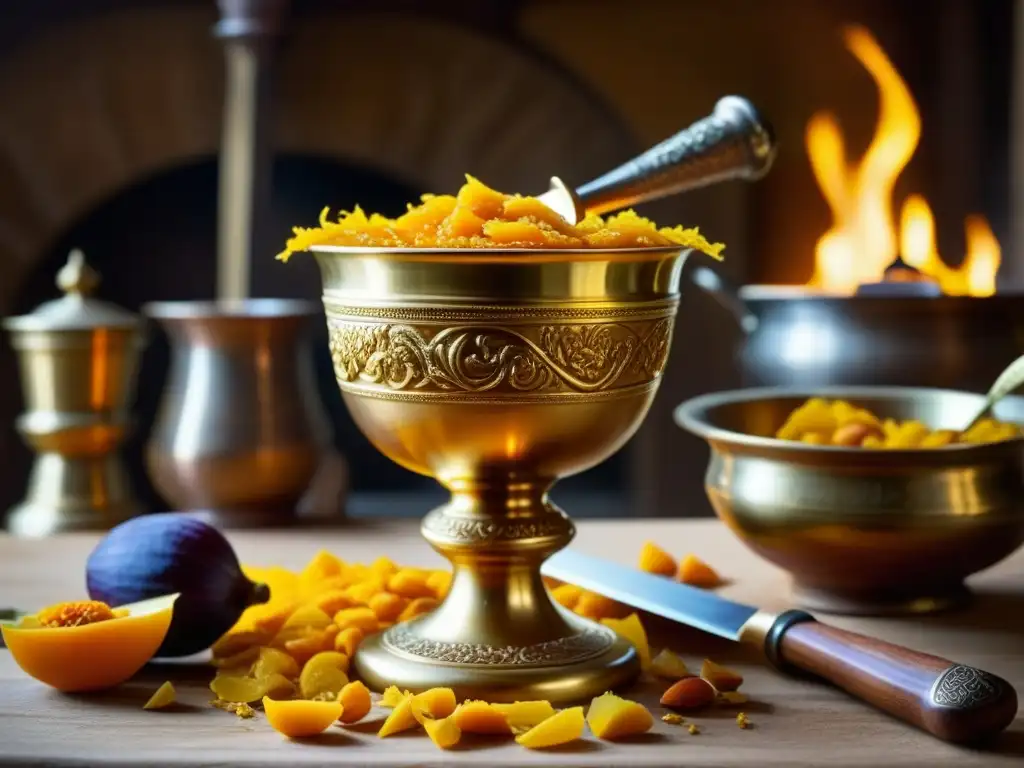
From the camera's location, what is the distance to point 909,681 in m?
0.65

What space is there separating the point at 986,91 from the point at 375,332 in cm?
179

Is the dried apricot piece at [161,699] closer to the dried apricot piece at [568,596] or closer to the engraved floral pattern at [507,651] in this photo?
the engraved floral pattern at [507,651]

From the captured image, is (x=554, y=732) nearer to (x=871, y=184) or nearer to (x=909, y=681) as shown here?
(x=909, y=681)

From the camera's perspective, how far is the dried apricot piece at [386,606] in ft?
2.75

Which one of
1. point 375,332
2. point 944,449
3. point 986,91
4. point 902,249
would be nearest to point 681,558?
point 944,449

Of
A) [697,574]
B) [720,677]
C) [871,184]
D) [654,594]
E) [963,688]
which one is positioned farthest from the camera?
[871,184]

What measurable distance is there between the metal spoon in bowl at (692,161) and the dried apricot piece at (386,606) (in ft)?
0.89

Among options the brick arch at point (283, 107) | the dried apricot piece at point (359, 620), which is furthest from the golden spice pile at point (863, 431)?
the brick arch at point (283, 107)

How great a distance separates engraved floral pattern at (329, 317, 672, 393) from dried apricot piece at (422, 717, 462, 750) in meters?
0.17

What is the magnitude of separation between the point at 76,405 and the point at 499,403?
71 cm

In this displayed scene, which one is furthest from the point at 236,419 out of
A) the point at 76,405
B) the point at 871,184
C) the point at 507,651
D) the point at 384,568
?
the point at 871,184

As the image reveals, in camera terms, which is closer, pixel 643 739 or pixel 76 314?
pixel 643 739

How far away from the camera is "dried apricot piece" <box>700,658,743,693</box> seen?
725 mm

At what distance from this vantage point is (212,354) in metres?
1.21
